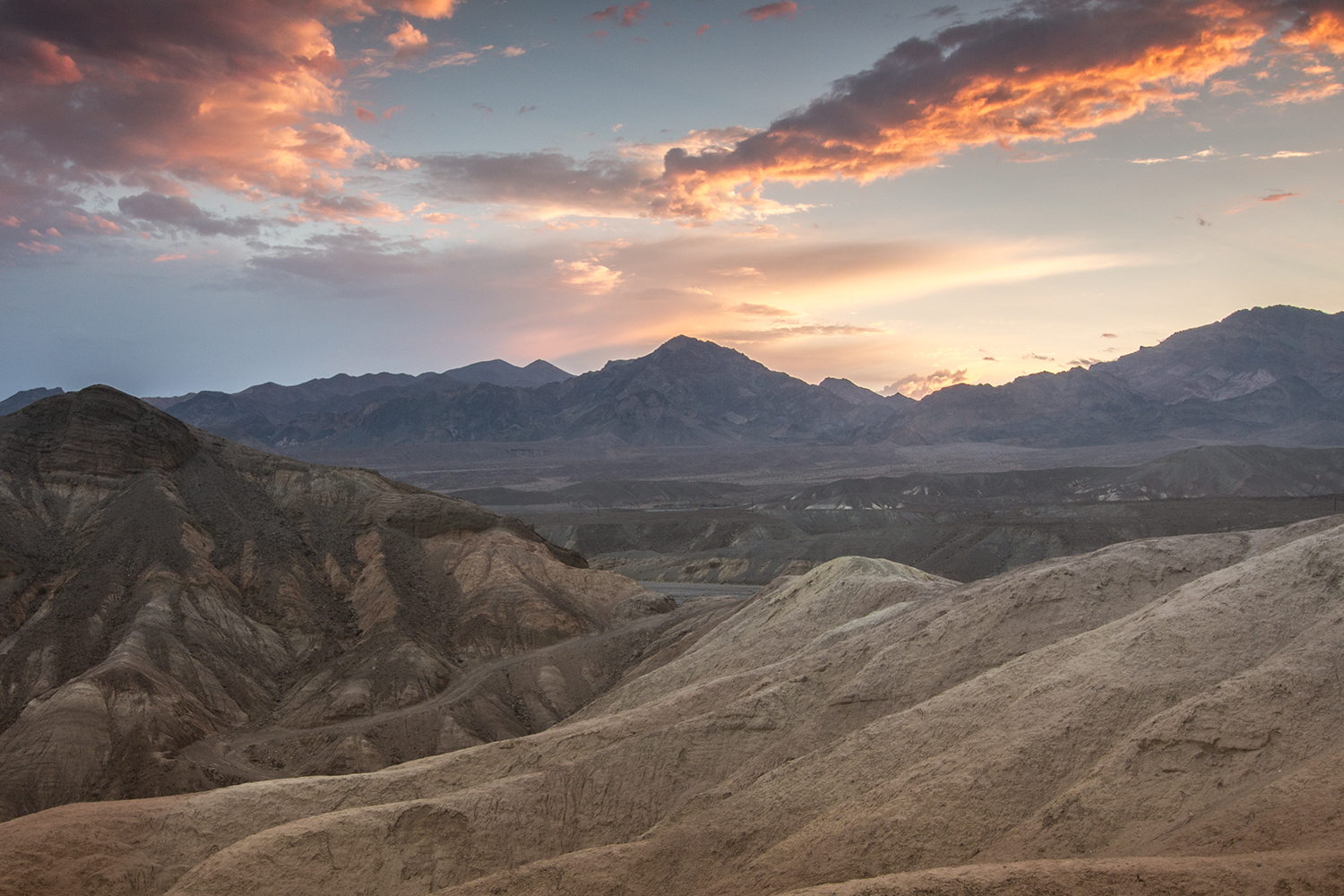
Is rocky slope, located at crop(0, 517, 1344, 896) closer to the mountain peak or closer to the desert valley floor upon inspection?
the desert valley floor

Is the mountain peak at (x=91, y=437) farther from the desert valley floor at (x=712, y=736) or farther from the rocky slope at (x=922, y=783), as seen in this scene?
the rocky slope at (x=922, y=783)

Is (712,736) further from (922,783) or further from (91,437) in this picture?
(91,437)

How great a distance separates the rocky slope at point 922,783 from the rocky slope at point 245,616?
13.8 meters

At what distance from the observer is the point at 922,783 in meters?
16.6

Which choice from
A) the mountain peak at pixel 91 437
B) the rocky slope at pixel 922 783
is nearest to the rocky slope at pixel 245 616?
the mountain peak at pixel 91 437

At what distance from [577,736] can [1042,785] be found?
12.5m

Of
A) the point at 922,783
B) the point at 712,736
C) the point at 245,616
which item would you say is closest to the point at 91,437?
the point at 245,616

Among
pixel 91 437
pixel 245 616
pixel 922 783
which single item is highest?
pixel 91 437

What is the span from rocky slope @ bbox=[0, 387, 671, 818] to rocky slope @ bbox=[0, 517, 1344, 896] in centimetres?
1383

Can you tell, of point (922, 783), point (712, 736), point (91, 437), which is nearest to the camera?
point (922, 783)

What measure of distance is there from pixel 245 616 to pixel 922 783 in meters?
39.3

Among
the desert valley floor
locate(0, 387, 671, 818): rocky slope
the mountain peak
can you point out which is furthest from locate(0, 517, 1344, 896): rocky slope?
the mountain peak

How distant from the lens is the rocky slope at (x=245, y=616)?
113 feet

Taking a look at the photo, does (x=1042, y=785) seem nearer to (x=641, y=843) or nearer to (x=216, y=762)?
(x=641, y=843)
